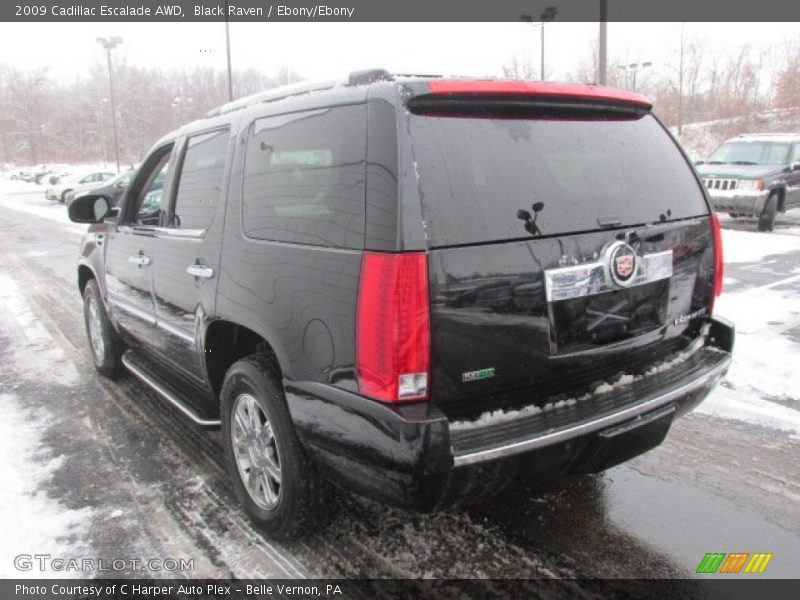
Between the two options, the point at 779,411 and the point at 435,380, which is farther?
the point at 779,411

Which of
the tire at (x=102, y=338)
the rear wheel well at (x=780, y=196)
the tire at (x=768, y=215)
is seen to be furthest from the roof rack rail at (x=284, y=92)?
the rear wheel well at (x=780, y=196)

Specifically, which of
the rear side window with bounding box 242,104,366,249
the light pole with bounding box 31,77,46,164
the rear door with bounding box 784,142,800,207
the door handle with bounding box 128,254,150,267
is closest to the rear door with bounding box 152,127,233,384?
the door handle with bounding box 128,254,150,267

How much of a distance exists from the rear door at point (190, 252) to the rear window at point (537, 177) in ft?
4.31

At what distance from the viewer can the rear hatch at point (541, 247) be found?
2195mm

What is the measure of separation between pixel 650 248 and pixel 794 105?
50208mm

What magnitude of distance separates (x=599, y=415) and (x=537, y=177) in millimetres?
930

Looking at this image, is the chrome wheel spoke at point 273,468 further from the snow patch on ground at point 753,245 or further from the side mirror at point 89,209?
the snow patch on ground at point 753,245

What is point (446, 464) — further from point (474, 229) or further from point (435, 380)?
point (474, 229)

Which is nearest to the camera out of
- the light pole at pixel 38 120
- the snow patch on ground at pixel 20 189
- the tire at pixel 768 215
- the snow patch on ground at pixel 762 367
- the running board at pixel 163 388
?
the running board at pixel 163 388

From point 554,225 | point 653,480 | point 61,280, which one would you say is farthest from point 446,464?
point 61,280

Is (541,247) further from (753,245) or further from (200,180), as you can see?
(753,245)

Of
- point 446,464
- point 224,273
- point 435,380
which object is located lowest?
point 446,464

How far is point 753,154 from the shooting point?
13969 millimetres

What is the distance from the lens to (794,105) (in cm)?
4356
